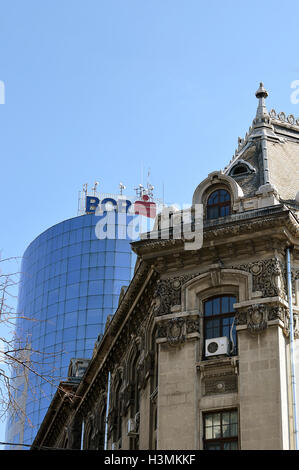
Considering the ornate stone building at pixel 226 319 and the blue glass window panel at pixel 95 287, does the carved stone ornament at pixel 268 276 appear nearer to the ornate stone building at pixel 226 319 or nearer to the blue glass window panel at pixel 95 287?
the ornate stone building at pixel 226 319

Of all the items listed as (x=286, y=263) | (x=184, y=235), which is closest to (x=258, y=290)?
(x=286, y=263)

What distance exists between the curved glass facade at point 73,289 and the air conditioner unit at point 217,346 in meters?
65.1

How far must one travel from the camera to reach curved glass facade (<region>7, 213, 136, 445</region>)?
9600 centimetres

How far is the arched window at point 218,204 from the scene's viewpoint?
32875mm

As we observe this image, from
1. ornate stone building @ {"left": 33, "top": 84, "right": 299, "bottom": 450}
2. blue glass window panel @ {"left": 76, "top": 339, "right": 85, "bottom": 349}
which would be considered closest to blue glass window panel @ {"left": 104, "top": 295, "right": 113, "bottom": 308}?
blue glass window panel @ {"left": 76, "top": 339, "right": 85, "bottom": 349}

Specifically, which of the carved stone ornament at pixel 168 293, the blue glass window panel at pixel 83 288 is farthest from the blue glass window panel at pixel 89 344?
Result: the carved stone ornament at pixel 168 293

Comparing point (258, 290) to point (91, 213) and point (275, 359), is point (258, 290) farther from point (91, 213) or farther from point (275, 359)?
point (91, 213)

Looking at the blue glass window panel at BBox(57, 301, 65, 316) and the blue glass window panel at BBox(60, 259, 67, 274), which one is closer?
the blue glass window panel at BBox(57, 301, 65, 316)

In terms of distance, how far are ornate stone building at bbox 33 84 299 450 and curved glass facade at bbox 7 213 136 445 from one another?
5956 cm

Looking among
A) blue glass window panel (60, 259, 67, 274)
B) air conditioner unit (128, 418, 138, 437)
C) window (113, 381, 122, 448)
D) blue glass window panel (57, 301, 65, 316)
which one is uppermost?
blue glass window panel (60, 259, 67, 274)

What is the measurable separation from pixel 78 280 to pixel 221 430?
233 ft

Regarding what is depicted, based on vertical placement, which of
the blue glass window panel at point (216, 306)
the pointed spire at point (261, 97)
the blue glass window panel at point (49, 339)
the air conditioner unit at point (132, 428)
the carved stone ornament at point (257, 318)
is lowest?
the air conditioner unit at point (132, 428)

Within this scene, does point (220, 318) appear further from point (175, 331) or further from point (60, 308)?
point (60, 308)

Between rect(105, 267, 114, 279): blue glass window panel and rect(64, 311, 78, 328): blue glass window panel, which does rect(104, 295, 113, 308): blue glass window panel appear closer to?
rect(105, 267, 114, 279): blue glass window panel
